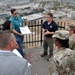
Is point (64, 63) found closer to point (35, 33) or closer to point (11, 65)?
point (11, 65)

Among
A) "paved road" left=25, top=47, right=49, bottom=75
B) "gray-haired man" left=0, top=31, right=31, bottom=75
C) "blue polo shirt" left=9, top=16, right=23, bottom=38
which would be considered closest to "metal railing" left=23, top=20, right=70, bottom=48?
"paved road" left=25, top=47, right=49, bottom=75

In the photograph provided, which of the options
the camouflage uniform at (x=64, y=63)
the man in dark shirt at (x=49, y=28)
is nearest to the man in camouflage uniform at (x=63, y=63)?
the camouflage uniform at (x=64, y=63)

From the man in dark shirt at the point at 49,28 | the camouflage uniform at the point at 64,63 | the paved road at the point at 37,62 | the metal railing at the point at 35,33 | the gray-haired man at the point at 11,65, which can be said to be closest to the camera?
the gray-haired man at the point at 11,65

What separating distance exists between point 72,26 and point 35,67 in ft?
7.77

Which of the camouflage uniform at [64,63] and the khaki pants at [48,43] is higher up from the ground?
the camouflage uniform at [64,63]

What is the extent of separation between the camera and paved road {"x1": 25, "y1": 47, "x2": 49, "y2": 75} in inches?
276

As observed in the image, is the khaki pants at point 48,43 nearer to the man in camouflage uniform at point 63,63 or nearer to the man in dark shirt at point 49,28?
the man in dark shirt at point 49,28

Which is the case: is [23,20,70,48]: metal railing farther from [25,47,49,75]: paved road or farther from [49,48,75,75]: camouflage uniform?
[49,48,75,75]: camouflage uniform

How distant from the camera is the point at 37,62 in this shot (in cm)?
772

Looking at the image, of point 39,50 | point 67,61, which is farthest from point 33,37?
point 67,61

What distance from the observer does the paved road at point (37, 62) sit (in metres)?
7.00

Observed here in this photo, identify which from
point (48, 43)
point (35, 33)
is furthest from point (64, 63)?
point (35, 33)

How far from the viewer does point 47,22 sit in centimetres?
732

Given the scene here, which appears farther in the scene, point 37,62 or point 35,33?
point 35,33
